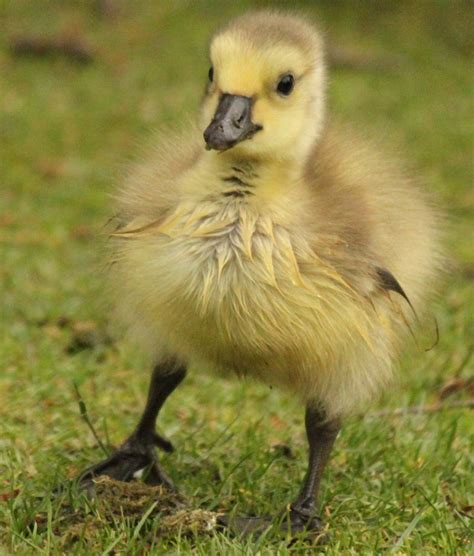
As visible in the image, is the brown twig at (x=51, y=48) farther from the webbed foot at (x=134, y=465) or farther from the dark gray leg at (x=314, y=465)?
the dark gray leg at (x=314, y=465)

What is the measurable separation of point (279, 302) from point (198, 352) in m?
0.24

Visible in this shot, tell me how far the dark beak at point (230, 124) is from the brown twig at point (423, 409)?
53.0 inches

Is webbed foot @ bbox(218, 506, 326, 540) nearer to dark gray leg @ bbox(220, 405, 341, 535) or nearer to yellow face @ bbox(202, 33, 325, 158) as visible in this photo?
dark gray leg @ bbox(220, 405, 341, 535)

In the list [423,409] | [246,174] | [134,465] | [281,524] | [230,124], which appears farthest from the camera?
[423,409]

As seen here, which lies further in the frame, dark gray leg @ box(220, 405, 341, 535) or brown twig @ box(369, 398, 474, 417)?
brown twig @ box(369, 398, 474, 417)

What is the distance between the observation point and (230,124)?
246cm

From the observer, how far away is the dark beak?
2.44m

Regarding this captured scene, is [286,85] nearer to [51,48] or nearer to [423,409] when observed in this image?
[423,409]

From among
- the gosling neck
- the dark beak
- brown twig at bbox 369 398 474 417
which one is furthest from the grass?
the dark beak

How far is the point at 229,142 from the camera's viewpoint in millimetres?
Result: 2439

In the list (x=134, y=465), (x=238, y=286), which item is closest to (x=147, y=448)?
(x=134, y=465)

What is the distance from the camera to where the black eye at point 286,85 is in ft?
8.46

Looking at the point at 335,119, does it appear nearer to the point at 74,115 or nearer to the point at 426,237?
the point at 426,237

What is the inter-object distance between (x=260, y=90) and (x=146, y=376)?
1.56 metres
